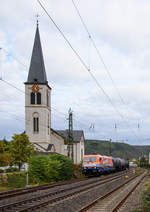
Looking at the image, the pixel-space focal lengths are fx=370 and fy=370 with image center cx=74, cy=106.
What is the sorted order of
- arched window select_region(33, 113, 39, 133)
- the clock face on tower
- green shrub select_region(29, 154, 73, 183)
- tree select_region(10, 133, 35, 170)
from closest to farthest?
green shrub select_region(29, 154, 73, 183), tree select_region(10, 133, 35, 170), the clock face on tower, arched window select_region(33, 113, 39, 133)

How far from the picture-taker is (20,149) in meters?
59.8

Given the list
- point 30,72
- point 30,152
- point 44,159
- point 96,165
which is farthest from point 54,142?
point 44,159

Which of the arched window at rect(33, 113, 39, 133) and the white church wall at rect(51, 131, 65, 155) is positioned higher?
the arched window at rect(33, 113, 39, 133)

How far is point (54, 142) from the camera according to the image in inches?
3337

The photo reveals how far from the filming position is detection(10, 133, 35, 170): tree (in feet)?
195

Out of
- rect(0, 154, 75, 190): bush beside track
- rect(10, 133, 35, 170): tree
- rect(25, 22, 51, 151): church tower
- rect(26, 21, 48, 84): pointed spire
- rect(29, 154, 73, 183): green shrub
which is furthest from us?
rect(26, 21, 48, 84): pointed spire

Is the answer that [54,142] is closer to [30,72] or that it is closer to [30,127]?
[30,127]

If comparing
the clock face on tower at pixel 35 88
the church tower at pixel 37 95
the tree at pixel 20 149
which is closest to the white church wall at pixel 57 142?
the church tower at pixel 37 95

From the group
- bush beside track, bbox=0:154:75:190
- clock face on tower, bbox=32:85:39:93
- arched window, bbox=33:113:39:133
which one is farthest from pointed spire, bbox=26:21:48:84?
bush beside track, bbox=0:154:75:190

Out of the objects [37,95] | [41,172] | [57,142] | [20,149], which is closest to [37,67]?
[37,95]

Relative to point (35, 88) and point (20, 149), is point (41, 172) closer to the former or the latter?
point (20, 149)

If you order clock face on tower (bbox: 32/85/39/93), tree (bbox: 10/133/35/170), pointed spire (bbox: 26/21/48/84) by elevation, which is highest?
pointed spire (bbox: 26/21/48/84)

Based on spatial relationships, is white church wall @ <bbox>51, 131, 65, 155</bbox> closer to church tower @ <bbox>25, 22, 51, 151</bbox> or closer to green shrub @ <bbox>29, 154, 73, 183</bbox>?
church tower @ <bbox>25, 22, 51, 151</bbox>

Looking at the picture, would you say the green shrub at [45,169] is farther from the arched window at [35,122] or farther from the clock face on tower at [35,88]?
the clock face on tower at [35,88]
